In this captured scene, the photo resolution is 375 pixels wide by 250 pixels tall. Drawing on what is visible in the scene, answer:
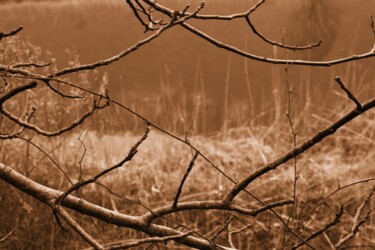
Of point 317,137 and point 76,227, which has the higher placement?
point 317,137

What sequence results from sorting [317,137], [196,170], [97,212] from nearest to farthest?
1. [317,137]
2. [97,212]
3. [196,170]

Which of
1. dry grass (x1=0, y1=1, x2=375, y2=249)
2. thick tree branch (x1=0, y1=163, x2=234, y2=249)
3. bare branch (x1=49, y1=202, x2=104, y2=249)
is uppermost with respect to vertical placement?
dry grass (x1=0, y1=1, x2=375, y2=249)

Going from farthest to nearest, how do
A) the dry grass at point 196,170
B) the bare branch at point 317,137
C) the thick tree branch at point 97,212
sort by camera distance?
the dry grass at point 196,170 → the thick tree branch at point 97,212 → the bare branch at point 317,137

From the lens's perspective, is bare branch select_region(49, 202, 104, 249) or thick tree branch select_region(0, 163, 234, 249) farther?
thick tree branch select_region(0, 163, 234, 249)

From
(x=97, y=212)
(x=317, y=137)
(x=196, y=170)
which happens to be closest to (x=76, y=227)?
(x=97, y=212)

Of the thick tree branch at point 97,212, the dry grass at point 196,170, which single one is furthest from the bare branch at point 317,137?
the dry grass at point 196,170

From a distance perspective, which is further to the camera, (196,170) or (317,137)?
(196,170)

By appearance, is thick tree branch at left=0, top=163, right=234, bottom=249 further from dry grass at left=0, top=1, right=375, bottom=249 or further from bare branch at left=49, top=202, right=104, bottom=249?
dry grass at left=0, top=1, right=375, bottom=249

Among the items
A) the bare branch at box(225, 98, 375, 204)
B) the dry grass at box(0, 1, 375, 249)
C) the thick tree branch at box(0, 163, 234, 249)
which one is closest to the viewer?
the bare branch at box(225, 98, 375, 204)

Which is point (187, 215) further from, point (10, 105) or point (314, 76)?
point (314, 76)

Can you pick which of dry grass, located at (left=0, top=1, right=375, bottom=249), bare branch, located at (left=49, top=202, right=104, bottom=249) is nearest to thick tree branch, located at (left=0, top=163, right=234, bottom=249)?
bare branch, located at (left=49, top=202, right=104, bottom=249)

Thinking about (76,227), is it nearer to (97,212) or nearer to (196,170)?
(97,212)

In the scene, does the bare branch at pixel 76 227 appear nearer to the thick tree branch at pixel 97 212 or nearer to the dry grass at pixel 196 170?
the thick tree branch at pixel 97 212

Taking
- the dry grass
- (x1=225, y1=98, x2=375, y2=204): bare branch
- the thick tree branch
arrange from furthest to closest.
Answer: the dry grass < the thick tree branch < (x1=225, y1=98, x2=375, y2=204): bare branch
